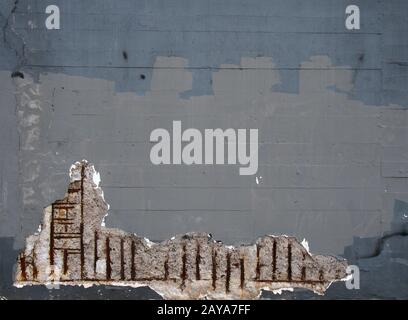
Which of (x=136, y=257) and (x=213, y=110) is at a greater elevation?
(x=213, y=110)

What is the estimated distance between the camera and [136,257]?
3.56 meters

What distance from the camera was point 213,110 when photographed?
3.54 m

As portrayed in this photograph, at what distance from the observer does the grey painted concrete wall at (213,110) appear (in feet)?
11.6

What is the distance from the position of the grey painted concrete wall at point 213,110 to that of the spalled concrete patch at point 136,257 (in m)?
0.09

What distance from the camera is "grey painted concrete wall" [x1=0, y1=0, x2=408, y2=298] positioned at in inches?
139

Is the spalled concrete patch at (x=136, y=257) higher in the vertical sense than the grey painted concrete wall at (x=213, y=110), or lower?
lower

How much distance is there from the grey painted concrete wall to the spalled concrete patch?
0.09 meters

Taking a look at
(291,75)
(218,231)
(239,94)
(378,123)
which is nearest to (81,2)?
(239,94)

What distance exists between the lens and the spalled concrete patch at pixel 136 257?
3.55 meters

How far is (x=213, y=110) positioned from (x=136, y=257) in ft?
3.97

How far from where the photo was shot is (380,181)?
3576 mm

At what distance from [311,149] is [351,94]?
1.62 feet

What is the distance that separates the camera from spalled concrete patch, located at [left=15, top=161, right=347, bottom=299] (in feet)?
11.6

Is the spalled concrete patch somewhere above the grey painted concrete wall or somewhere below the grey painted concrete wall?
below
